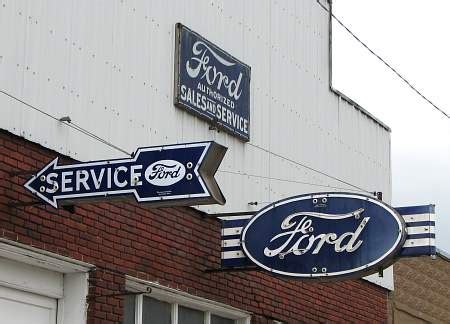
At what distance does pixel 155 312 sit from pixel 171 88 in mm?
2702

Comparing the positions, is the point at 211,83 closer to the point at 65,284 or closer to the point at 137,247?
the point at 137,247

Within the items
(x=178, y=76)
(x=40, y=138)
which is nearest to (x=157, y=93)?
(x=178, y=76)

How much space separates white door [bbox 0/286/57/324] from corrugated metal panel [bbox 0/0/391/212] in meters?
1.53

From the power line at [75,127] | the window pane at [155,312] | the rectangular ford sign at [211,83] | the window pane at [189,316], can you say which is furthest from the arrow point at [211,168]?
the window pane at [189,316]

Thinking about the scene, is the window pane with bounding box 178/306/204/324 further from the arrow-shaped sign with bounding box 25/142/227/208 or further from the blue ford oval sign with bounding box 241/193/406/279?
the arrow-shaped sign with bounding box 25/142/227/208

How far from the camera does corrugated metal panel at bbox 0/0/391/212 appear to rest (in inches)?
449

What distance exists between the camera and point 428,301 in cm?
2030

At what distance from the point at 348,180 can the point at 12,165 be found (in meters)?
7.89

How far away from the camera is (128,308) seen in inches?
499

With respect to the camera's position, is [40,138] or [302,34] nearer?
[40,138]

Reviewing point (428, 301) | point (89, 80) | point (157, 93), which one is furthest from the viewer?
point (428, 301)

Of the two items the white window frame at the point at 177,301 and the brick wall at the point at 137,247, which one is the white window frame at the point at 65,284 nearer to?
the brick wall at the point at 137,247

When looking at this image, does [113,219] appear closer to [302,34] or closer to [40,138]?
[40,138]

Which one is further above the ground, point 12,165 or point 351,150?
point 351,150
